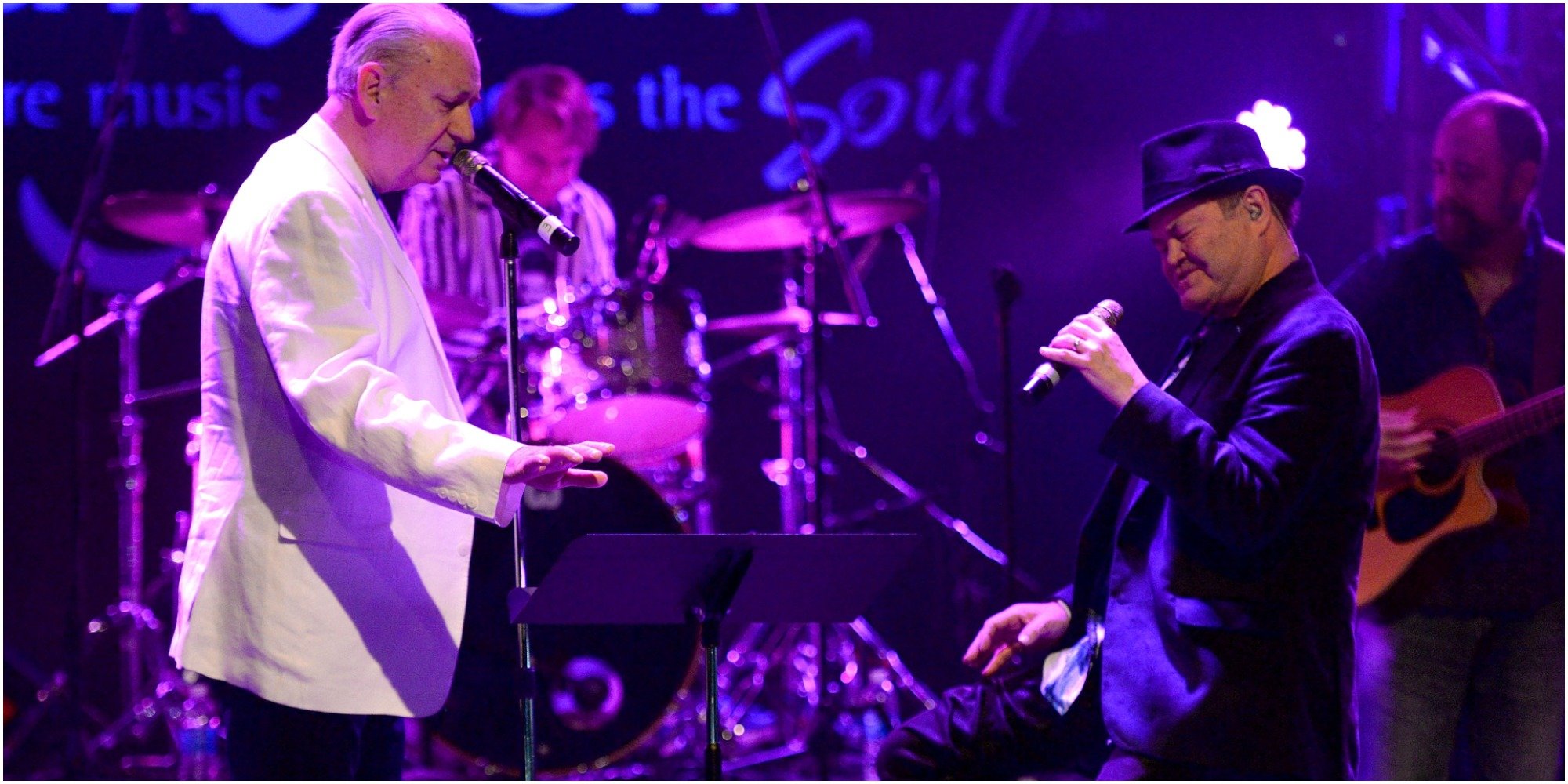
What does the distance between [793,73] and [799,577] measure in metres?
3.64

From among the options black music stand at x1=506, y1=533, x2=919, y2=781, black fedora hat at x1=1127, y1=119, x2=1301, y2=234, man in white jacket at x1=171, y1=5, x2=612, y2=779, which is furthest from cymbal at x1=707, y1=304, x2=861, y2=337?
man in white jacket at x1=171, y1=5, x2=612, y2=779

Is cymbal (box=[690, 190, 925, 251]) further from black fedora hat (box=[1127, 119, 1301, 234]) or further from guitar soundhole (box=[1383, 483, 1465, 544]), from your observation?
black fedora hat (box=[1127, 119, 1301, 234])

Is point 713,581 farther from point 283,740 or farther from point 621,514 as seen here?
point 621,514

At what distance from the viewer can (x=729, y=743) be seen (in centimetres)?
511

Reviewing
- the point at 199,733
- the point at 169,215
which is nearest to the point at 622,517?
the point at 199,733

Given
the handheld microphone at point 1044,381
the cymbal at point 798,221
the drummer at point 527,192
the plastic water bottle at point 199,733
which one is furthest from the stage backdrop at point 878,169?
the handheld microphone at point 1044,381

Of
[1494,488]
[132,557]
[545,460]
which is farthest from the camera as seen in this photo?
[132,557]

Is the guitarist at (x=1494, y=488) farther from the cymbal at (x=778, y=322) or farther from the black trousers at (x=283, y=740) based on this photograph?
the black trousers at (x=283, y=740)

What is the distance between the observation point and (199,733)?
4984 millimetres

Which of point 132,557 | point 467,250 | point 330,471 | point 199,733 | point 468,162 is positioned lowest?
point 199,733

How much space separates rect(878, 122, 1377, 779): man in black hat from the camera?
8.27ft

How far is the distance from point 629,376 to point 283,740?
2.70m

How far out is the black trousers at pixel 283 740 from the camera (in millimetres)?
2293

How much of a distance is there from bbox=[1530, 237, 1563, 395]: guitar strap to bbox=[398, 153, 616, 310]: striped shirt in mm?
3274
